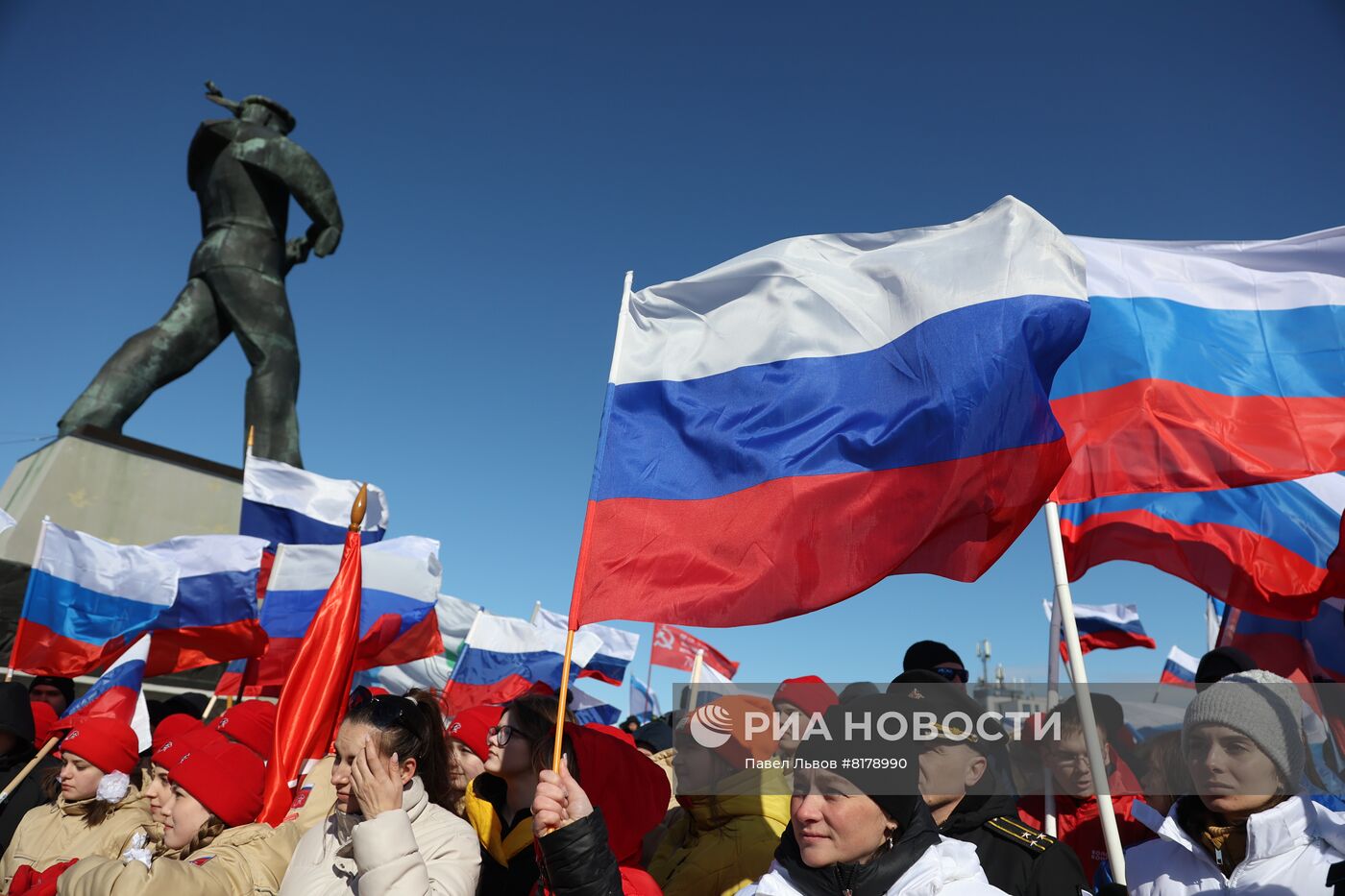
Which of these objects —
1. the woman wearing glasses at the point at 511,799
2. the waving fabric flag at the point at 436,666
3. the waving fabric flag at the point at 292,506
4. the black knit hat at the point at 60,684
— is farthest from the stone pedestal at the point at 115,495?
the woman wearing glasses at the point at 511,799

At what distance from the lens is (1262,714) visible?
3.15 meters

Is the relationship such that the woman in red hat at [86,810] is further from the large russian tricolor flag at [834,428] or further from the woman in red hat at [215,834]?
the large russian tricolor flag at [834,428]

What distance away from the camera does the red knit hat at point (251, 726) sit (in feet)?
16.1

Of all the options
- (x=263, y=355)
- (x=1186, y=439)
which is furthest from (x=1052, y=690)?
(x=263, y=355)

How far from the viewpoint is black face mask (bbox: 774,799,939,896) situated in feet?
8.39

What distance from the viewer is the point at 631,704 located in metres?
18.7

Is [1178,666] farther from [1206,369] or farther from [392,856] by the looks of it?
[392,856]

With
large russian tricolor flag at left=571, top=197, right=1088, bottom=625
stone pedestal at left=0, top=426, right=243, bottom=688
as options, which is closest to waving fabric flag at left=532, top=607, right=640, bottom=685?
stone pedestal at left=0, top=426, right=243, bottom=688

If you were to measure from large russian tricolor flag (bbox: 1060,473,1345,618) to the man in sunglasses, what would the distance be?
1.17 metres

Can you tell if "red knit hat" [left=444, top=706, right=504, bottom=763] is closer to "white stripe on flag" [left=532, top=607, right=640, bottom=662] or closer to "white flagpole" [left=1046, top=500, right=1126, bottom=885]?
"white flagpole" [left=1046, top=500, right=1126, bottom=885]

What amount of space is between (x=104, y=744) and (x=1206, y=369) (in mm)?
5825

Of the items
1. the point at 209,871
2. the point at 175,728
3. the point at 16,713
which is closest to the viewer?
the point at 209,871

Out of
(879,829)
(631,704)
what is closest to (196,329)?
(631,704)

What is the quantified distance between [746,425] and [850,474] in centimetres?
49
